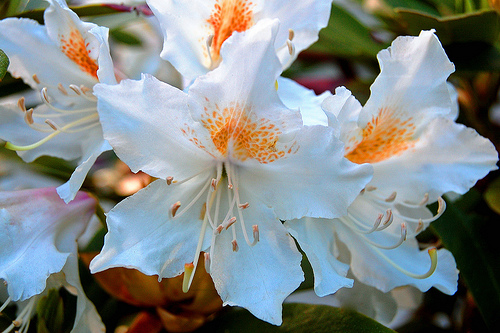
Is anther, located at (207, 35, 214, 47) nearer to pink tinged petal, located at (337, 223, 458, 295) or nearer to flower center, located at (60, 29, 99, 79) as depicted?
flower center, located at (60, 29, 99, 79)

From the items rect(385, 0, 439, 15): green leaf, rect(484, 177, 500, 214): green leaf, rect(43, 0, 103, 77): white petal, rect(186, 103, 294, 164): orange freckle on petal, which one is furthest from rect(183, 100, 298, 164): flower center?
rect(385, 0, 439, 15): green leaf

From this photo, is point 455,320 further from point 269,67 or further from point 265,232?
point 269,67

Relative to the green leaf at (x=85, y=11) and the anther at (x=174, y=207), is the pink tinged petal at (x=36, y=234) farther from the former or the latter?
the green leaf at (x=85, y=11)

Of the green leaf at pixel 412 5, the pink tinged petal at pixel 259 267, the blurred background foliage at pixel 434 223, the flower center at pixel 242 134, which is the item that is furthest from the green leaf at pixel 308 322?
the green leaf at pixel 412 5

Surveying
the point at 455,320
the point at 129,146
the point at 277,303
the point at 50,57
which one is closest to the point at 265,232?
the point at 277,303

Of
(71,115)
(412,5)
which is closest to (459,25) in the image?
(412,5)

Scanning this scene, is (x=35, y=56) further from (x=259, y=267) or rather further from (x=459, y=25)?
(x=459, y=25)
